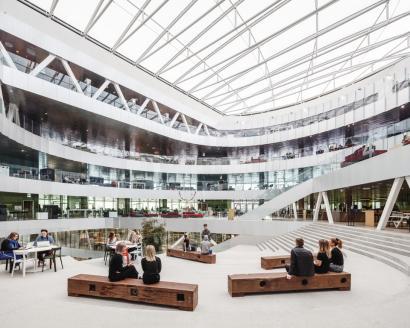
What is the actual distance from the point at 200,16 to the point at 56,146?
16071 mm

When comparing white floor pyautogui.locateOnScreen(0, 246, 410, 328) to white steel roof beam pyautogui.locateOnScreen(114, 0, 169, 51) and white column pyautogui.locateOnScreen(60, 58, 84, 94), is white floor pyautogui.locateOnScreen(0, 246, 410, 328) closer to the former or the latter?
white column pyautogui.locateOnScreen(60, 58, 84, 94)

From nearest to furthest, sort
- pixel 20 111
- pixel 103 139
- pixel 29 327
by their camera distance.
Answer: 1. pixel 29 327
2. pixel 20 111
3. pixel 103 139

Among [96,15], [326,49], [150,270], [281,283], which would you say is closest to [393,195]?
[281,283]

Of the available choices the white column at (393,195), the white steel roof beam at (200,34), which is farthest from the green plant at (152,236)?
the white steel roof beam at (200,34)

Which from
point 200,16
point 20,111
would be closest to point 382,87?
point 200,16

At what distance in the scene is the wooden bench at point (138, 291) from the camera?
6602mm

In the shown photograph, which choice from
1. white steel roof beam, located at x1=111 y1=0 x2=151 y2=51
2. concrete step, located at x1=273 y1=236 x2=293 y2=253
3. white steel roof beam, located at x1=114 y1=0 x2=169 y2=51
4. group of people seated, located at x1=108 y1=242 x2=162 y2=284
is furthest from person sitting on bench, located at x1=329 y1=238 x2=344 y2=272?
white steel roof beam, located at x1=111 y1=0 x2=151 y2=51

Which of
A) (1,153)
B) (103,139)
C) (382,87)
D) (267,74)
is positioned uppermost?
(267,74)

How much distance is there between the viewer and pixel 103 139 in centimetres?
3578

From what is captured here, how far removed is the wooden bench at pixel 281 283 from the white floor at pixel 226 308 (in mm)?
156

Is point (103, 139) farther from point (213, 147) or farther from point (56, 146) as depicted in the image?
point (213, 147)

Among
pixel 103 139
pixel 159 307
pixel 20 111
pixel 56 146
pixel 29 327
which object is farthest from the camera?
pixel 103 139

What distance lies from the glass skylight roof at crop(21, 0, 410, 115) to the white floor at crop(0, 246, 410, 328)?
19.2 meters

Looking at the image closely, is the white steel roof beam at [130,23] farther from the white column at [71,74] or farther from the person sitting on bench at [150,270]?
the person sitting on bench at [150,270]
